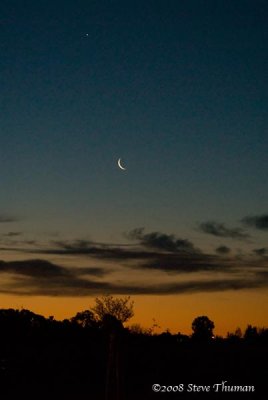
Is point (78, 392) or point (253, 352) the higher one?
point (253, 352)

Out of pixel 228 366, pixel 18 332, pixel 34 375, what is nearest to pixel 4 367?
pixel 34 375

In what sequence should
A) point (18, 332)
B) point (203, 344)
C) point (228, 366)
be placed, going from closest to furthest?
point (228, 366), point (203, 344), point (18, 332)

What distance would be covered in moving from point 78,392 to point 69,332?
56.9 ft

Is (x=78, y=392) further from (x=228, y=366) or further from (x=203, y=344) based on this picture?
(x=203, y=344)

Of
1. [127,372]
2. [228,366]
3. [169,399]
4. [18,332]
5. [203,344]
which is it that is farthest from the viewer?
[18,332]

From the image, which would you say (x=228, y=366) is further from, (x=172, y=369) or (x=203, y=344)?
(x=203, y=344)

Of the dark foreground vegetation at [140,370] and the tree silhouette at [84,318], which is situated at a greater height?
the tree silhouette at [84,318]

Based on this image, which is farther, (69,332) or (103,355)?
(69,332)

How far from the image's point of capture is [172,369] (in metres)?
24.2

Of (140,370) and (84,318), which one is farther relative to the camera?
(84,318)

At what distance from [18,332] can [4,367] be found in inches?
476

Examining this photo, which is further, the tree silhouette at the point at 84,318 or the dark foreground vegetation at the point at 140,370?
the tree silhouette at the point at 84,318

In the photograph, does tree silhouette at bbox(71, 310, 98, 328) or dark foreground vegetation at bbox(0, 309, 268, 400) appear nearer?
dark foreground vegetation at bbox(0, 309, 268, 400)

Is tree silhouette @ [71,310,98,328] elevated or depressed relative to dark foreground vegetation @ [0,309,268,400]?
elevated
